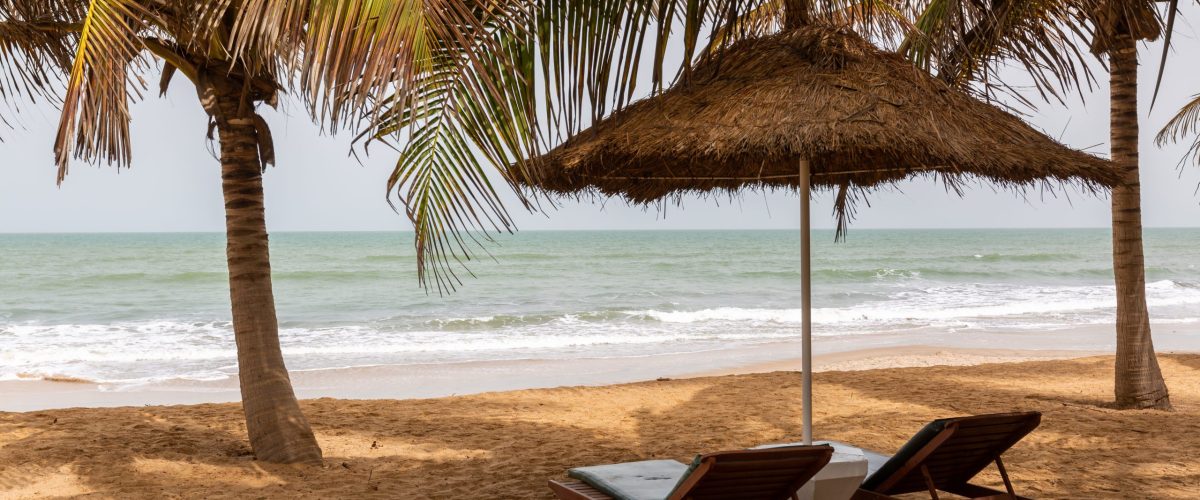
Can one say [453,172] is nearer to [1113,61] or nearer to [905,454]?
[905,454]

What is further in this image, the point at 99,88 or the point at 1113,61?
the point at 1113,61

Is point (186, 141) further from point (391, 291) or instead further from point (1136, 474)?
point (1136, 474)

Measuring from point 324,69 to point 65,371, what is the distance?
10.4 m

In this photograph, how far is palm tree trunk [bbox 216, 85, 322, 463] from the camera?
15.2ft

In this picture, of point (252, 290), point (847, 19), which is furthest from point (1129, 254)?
point (252, 290)

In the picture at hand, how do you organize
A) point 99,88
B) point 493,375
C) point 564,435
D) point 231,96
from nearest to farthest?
1. point 99,88
2. point 231,96
3. point 564,435
4. point 493,375

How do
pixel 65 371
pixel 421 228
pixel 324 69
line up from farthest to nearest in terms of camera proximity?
pixel 65 371 < pixel 421 228 < pixel 324 69

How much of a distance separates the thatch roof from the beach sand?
1743 mm

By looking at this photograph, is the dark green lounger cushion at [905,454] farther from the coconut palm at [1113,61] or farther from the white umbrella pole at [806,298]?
the coconut palm at [1113,61]

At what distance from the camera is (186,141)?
3981 cm

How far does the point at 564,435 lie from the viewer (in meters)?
6.04

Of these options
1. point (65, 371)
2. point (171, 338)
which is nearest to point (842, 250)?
point (171, 338)

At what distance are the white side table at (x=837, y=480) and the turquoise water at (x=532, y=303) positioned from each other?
8.83 metres

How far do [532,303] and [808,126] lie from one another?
19.3 metres
